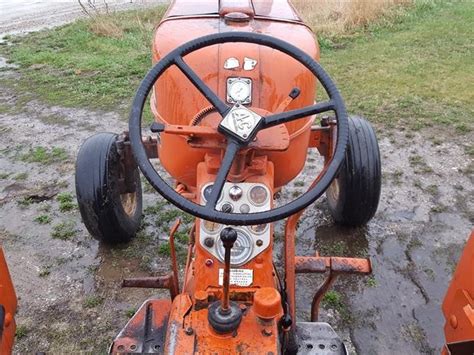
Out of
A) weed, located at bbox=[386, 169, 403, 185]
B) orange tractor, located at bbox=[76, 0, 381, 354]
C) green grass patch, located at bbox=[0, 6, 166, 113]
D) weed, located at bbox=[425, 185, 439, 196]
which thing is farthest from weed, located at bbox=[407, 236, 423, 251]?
green grass patch, located at bbox=[0, 6, 166, 113]

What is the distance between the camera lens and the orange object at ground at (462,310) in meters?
1.72

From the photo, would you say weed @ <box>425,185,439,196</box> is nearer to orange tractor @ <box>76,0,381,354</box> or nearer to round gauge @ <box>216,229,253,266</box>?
orange tractor @ <box>76,0,381,354</box>

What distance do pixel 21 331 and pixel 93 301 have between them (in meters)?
0.40

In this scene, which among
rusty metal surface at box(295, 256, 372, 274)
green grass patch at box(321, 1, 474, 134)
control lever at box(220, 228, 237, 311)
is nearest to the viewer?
control lever at box(220, 228, 237, 311)

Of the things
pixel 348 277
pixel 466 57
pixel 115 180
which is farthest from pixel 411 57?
pixel 115 180

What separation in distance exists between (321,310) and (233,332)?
122 cm

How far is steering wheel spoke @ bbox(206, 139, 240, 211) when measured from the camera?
1.79 m

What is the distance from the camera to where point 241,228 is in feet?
6.85

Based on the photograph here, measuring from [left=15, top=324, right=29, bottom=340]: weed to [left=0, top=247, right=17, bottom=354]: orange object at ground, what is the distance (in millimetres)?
1014

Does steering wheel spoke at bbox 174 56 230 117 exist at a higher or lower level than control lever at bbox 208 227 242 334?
higher

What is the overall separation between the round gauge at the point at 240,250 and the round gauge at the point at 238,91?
579mm

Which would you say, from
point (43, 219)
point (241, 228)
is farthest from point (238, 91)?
point (43, 219)

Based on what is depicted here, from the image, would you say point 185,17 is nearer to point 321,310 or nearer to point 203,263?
point 203,263

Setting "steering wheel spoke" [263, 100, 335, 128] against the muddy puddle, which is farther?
the muddy puddle
